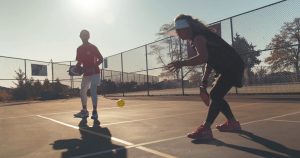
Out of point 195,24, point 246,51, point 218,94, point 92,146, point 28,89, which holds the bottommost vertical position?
point 92,146

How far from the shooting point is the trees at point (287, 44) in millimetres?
13906

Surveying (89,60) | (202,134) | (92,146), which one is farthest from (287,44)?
(92,146)

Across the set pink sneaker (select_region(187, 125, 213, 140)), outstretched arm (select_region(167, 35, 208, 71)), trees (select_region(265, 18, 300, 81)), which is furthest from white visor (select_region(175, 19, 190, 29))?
trees (select_region(265, 18, 300, 81))

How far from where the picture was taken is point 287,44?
45.7ft

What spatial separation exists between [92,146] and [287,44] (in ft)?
35.7

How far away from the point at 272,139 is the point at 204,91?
1.27m

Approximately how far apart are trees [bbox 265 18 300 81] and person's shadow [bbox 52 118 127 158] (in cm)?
935

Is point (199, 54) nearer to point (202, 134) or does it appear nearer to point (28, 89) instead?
point (202, 134)

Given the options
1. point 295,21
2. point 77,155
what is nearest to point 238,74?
point 77,155

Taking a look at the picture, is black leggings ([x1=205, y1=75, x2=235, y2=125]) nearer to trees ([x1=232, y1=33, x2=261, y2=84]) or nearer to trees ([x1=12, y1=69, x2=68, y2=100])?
trees ([x1=232, y1=33, x2=261, y2=84])

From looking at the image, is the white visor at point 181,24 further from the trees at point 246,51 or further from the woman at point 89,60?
the trees at point 246,51

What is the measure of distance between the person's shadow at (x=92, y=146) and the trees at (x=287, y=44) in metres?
9.35

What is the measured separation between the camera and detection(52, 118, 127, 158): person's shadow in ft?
13.8

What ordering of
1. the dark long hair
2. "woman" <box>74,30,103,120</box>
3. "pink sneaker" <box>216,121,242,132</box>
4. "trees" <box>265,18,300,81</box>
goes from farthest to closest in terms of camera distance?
"trees" <box>265,18,300,81</box>
"woman" <box>74,30,103,120</box>
"pink sneaker" <box>216,121,242,132</box>
the dark long hair
